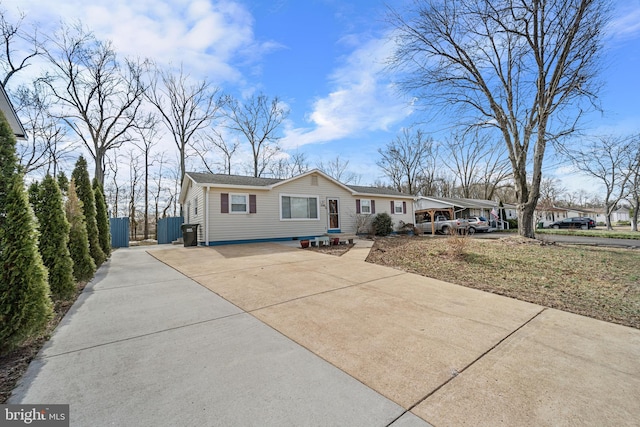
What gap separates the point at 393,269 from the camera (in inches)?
259

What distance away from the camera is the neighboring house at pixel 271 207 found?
11664mm

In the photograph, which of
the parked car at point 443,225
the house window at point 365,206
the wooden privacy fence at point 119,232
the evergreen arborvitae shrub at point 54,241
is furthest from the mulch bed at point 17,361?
the parked car at point 443,225

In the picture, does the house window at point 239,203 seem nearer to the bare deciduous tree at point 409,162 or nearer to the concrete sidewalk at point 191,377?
the concrete sidewalk at point 191,377

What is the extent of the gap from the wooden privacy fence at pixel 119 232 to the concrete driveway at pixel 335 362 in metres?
12.2

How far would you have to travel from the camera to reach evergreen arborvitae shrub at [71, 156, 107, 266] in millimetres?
7039

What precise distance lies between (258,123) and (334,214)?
1548 centimetres

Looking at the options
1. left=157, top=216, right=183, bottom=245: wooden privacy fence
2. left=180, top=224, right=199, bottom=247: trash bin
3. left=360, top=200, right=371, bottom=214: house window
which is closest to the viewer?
left=180, top=224, right=199, bottom=247: trash bin

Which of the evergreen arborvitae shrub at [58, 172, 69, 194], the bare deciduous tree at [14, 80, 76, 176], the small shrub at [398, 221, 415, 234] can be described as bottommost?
the small shrub at [398, 221, 415, 234]

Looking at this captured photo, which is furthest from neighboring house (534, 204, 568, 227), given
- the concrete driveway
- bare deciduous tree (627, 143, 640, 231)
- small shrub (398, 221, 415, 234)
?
the concrete driveway

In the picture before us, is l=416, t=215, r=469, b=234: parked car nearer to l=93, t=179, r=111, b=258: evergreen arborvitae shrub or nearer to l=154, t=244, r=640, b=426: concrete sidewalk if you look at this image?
l=154, t=244, r=640, b=426: concrete sidewalk

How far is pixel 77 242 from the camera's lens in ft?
18.2

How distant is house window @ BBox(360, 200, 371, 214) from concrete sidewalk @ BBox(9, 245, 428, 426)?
44.4 ft

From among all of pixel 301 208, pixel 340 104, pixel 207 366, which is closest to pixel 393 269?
pixel 207 366

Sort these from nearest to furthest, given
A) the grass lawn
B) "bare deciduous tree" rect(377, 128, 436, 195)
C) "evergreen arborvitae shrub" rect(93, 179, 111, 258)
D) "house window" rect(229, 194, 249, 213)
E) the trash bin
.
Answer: the grass lawn < "evergreen arborvitae shrub" rect(93, 179, 111, 258) < the trash bin < "house window" rect(229, 194, 249, 213) < "bare deciduous tree" rect(377, 128, 436, 195)
